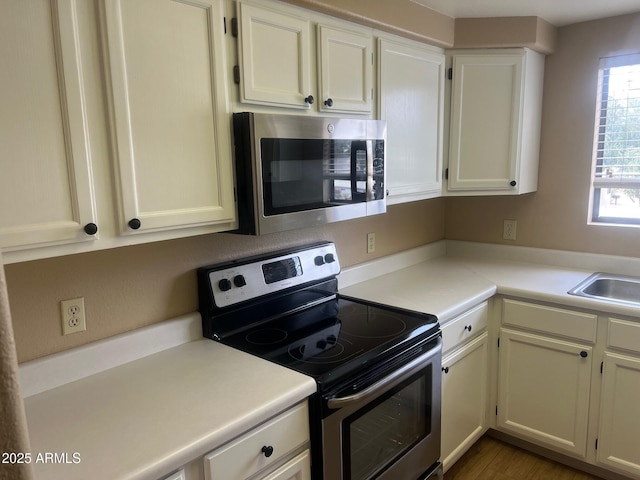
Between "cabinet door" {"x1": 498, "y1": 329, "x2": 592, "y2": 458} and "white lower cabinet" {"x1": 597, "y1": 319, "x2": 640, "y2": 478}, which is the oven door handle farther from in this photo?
"white lower cabinet" {"x1": 597, "y1": 319, "x2": 640, "y2": 478}

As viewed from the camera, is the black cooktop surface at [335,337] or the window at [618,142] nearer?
the black cooktop surface at [335,337]

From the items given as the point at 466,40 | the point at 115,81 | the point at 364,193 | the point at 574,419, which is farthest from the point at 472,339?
the point at 115,81

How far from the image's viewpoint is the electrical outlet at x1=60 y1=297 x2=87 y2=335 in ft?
4.77

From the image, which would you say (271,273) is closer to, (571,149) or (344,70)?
(344,70)

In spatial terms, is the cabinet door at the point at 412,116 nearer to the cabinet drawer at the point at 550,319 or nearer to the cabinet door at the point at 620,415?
the cabinet drawer at the point at 550,319

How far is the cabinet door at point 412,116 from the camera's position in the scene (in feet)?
6.86

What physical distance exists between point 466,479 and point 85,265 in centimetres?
197

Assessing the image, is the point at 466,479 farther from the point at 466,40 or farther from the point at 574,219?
the point at 466,40

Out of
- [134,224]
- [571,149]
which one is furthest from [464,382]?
[134,224]

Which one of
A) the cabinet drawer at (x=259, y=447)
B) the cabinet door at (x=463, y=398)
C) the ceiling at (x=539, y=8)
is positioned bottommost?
the cabinet door at (x=463, y=398)

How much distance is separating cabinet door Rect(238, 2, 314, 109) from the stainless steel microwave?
0.33 feet

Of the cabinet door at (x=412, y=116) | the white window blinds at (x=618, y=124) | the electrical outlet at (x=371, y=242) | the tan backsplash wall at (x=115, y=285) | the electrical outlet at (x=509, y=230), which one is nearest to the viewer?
the tan backsplash wall at (x=115, y=285)

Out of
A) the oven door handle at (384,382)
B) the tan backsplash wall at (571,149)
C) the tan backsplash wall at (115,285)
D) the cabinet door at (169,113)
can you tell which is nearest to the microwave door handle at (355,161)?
the tan backsplash wall at (115,285)

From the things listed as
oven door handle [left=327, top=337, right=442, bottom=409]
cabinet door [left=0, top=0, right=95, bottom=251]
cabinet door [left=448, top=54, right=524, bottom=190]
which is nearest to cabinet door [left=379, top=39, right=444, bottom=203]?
Result: cabinet door [left=448, top=54, right=524, bottom=190]
